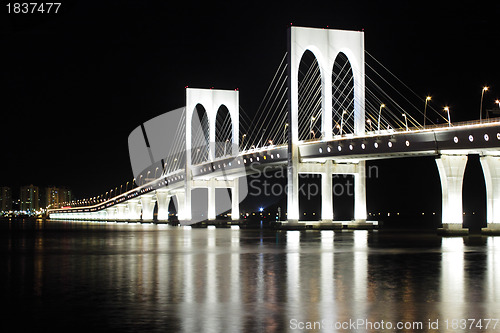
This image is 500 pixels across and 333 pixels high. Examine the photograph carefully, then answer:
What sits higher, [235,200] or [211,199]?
[211,199]

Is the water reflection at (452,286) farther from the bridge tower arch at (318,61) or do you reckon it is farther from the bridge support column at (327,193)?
the bridge support column at (327,193)

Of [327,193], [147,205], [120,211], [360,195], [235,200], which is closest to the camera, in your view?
[360,195]

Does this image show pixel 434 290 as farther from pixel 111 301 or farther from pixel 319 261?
pixel 319 261

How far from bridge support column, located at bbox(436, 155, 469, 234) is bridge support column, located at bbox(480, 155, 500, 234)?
131cm

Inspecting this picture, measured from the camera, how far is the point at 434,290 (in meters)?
14.7

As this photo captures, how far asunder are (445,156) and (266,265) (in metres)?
25.9

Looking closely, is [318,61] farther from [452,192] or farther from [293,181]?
[452,192]

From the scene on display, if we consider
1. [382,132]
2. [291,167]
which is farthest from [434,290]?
[291,167]

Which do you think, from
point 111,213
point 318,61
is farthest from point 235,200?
point 111,213

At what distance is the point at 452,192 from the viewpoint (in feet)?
145

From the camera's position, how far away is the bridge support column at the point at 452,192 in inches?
1725

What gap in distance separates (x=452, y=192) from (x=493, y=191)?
2336mm

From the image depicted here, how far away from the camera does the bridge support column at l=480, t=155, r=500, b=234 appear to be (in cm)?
4297

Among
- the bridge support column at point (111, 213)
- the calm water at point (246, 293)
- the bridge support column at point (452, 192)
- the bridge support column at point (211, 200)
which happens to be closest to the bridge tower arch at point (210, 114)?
the bridge support column at point (211, 200)
